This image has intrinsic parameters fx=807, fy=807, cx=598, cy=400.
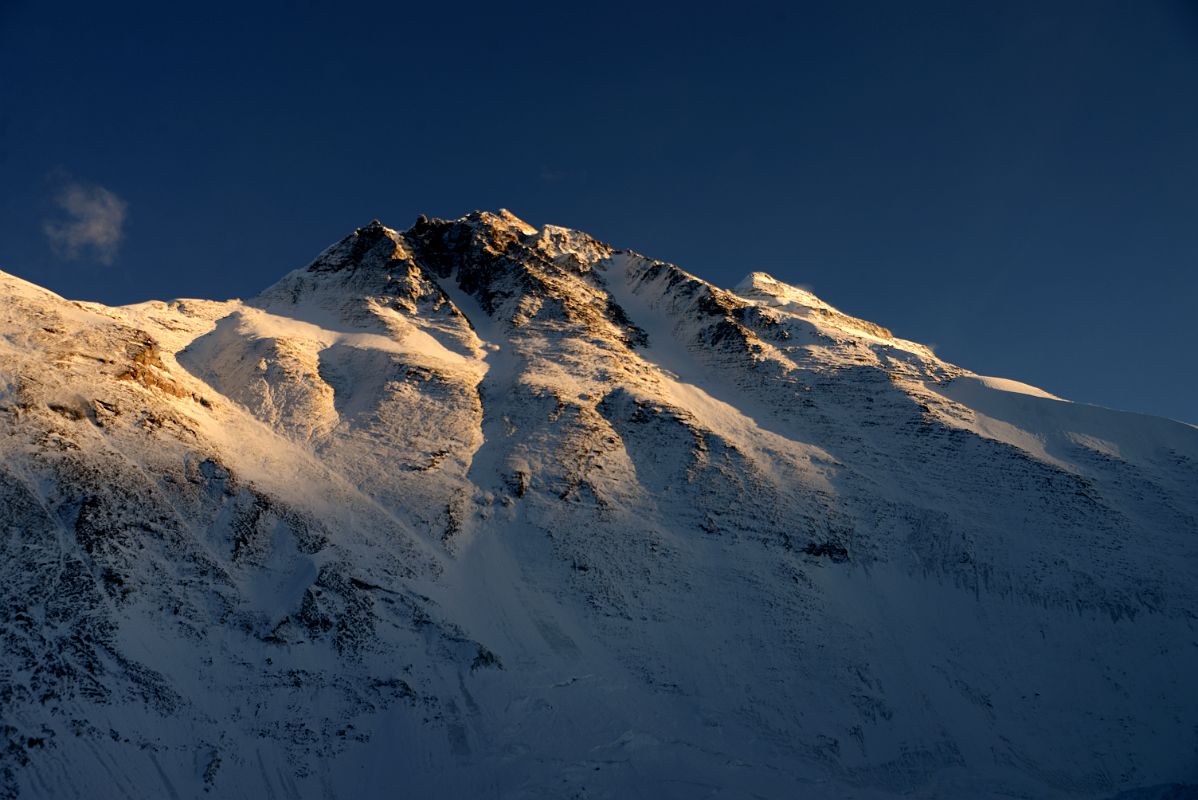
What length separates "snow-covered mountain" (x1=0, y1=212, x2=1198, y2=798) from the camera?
125ft

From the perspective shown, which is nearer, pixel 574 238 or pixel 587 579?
pixel 587 579

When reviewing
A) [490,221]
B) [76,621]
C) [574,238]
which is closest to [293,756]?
[76,621]

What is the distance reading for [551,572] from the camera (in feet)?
172

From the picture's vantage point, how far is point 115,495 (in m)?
44.8

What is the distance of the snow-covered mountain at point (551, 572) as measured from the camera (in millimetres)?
38188

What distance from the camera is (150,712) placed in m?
35.8

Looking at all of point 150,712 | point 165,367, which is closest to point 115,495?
point 150,712

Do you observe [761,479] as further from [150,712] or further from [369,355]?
[150,712]

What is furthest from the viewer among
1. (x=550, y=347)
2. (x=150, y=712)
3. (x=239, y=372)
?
(x=550, y=347)

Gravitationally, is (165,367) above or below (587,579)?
above

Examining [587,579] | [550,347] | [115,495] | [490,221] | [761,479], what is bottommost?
[115,495]

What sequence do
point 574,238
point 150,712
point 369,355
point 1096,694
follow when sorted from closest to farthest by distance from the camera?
1. point 150,712
2. point 1096,694
3. point 369,355
4. point 574,238

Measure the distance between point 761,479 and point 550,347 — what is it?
88.0 ft

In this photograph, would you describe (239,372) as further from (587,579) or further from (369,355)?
(587,579)
